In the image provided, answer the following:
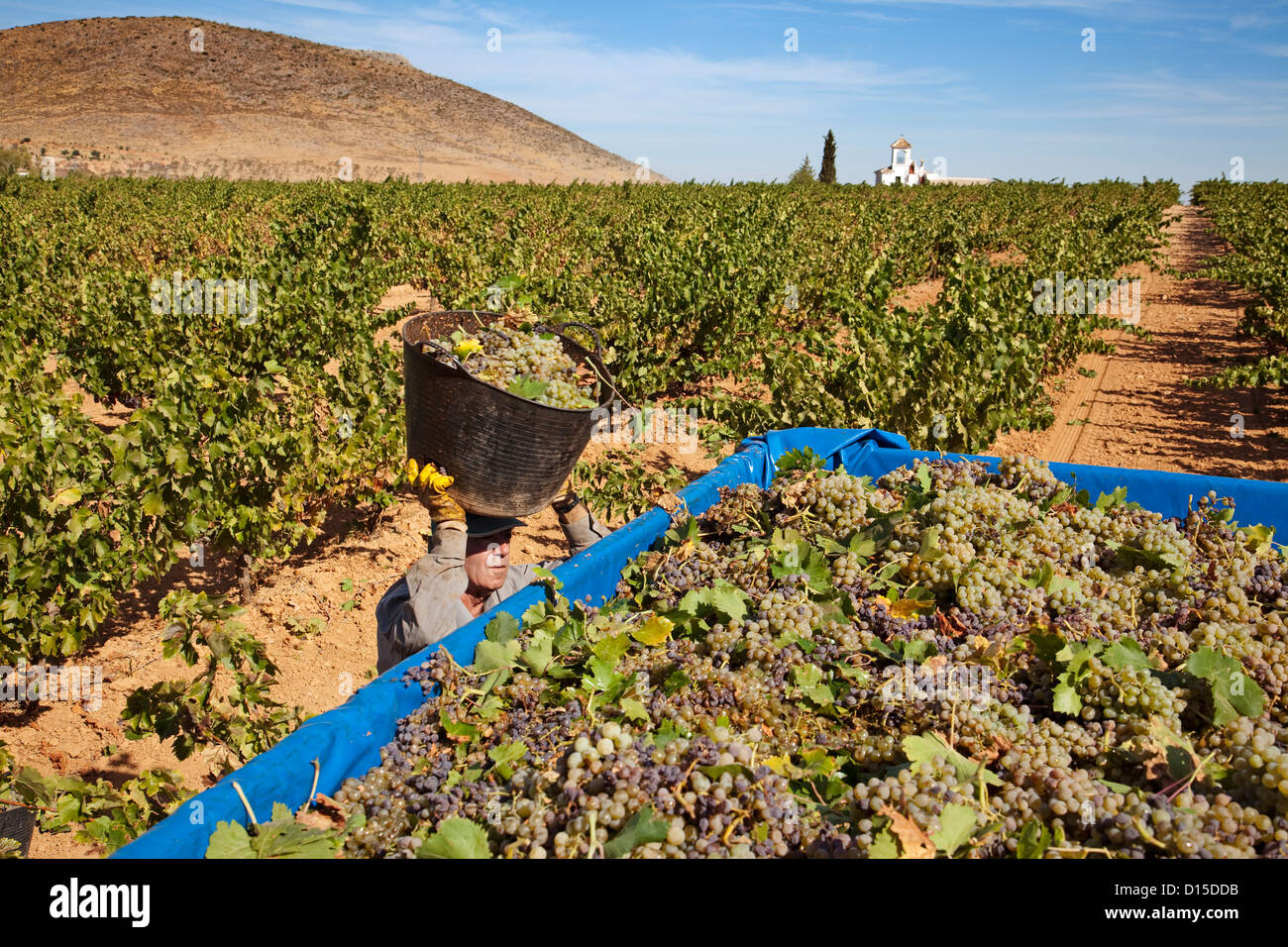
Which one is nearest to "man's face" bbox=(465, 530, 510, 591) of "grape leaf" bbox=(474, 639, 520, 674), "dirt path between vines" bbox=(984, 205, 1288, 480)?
"grape leaf" bbox=(474, 639, 520, 674)

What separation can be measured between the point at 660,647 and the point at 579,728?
42 cm

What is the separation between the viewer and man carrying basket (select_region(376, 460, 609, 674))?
100.0 inches

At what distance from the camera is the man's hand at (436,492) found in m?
2.43

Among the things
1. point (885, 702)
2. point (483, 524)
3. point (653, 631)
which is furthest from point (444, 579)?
point (885, 702)

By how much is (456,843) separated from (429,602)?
4.28 ft

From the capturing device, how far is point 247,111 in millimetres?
74562

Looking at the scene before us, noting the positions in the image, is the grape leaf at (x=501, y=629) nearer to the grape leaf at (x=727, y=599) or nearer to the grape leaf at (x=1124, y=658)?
the grape leaf at (x=727, y=599)

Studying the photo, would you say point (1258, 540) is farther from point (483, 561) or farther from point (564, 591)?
point (483, 561)

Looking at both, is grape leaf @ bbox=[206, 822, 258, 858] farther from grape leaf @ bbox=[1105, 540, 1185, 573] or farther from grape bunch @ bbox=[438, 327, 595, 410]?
grape leaf @ bbox=[1105, 540, 1185, 573]

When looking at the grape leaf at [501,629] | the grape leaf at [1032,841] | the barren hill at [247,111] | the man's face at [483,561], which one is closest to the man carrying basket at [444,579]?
the man's face at [483,561]
